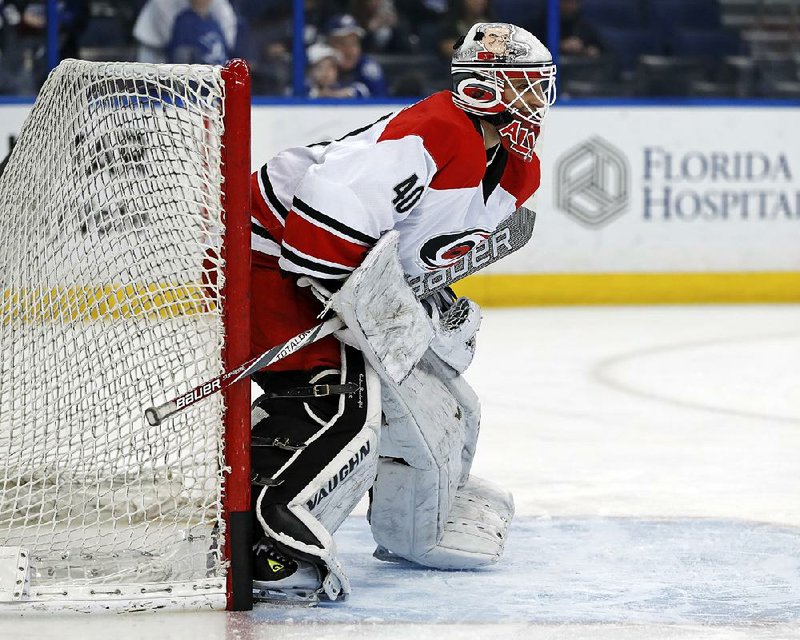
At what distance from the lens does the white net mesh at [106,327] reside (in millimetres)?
2424

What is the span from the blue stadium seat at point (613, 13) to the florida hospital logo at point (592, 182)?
0.54m

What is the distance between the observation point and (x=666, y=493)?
3.34 metres

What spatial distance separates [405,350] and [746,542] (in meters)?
0.86

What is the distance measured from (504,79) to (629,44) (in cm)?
444

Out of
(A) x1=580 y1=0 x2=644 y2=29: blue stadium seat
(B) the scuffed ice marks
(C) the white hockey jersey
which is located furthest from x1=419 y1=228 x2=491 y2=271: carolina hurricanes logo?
(A) x1=580 y1=0 x2=644 y2=29: blue stadium seat

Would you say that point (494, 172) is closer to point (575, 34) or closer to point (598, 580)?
point (598, 580)

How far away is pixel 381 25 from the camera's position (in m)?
6.56

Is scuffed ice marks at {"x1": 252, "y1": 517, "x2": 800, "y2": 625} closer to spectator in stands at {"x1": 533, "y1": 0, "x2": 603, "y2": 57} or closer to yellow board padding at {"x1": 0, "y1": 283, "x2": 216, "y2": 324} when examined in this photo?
yellow board padding at {"x1": 0, "y1": 283, "x2": 216, "y2": 324}

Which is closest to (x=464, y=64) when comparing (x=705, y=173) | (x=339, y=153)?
(x=339, y=153)

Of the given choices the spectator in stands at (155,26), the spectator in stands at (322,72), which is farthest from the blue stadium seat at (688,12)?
the spectator in stands at (155,26)

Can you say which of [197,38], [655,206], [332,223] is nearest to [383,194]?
[332,223]

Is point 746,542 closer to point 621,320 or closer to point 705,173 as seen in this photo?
point 621,320

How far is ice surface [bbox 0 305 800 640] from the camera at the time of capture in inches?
92.0

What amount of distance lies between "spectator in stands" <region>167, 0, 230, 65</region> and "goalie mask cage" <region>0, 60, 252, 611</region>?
12.4ft
